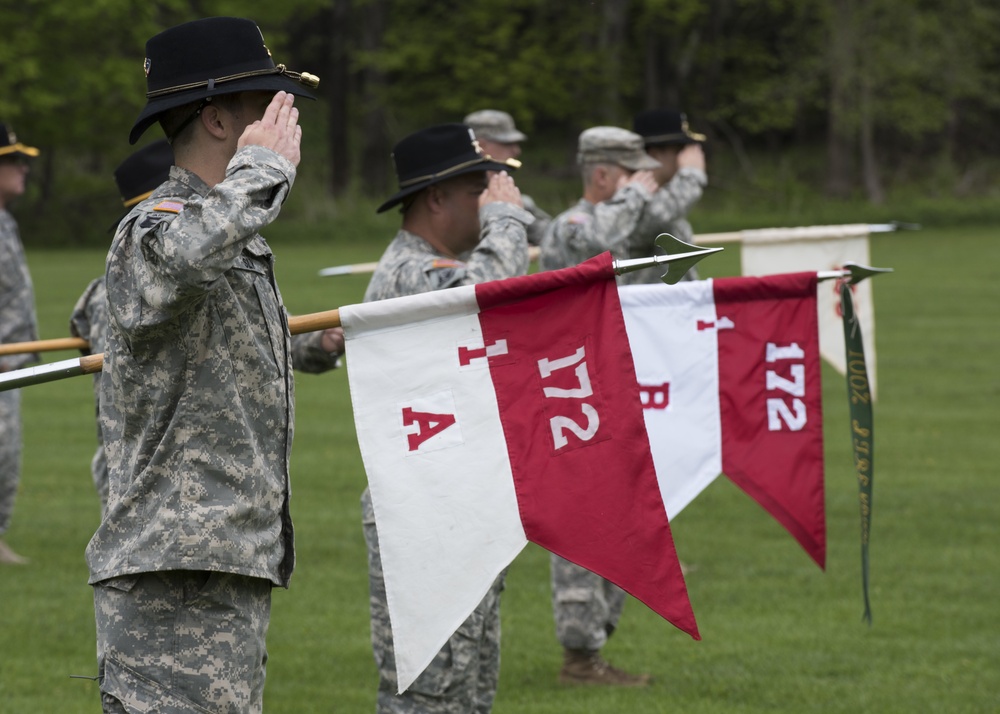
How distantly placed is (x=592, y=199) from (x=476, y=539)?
4.39m

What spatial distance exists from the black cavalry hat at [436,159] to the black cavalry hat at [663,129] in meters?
3.86

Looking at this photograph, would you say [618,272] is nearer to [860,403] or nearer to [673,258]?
[673,258]

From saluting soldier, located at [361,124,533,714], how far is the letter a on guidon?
0.87 meters

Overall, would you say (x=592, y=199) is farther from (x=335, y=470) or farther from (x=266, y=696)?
(x=335, y=470)

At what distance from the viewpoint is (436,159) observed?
5461 millimetres

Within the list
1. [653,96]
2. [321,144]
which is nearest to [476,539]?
[653,96]

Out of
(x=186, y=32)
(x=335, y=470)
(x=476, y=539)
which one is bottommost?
(x=335, y=470)

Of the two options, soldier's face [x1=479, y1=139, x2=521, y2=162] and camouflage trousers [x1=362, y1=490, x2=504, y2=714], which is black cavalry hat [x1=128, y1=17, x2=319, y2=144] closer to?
camouflage trousers [x1=362, y1=490, x2=504, y2=714]

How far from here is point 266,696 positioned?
278 inches

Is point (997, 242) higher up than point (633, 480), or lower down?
lower down

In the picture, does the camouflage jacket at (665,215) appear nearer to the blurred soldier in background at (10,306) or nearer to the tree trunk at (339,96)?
the blurred soldier in background at (10,306)

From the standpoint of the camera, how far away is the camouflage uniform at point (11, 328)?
946 centimetres

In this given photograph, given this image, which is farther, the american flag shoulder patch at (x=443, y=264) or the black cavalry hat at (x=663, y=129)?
the black cavalry hat at (x=663, y=129)

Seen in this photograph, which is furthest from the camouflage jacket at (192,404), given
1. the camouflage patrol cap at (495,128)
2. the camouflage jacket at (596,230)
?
the camouflage patrol cap at (495,128)
